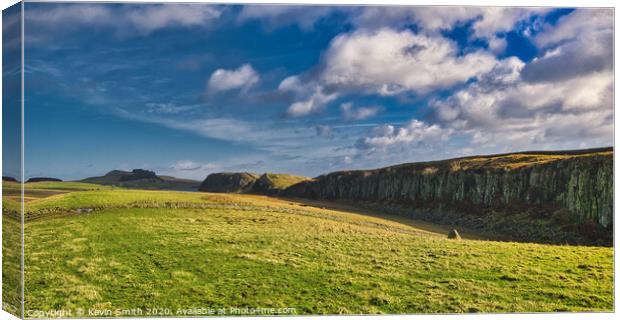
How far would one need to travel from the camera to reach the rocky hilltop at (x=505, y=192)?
71.6ft

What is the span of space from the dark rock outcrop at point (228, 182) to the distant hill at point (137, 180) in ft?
5.73

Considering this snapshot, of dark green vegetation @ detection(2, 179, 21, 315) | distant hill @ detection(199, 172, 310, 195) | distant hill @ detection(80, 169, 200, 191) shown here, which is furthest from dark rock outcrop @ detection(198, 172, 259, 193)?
dark green vegetation @ detection(2, 179, 21, 315)

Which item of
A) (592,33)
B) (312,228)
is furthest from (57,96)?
(592,33)

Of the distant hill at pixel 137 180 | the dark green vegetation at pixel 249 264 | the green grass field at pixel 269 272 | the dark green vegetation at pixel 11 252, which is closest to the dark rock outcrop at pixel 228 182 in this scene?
the dark green vegetation at pixel 249 264

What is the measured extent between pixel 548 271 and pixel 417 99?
8997 mm

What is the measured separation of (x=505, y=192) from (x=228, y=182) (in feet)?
101

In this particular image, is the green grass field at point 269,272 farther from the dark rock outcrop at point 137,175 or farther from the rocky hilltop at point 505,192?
the rocky hilltop at point 505,192

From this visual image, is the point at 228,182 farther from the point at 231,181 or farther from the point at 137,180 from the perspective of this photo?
the point at 137,180

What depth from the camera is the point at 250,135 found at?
1789 cm

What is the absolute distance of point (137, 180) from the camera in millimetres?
16672

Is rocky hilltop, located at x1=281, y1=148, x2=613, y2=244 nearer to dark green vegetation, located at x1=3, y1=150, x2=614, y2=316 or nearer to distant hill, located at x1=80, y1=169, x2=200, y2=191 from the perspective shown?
dark green vegetation, located at x1=3, y1=150, x2=614, y2=316

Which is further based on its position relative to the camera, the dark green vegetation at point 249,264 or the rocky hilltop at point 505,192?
the rocky hilltop at point 505,192

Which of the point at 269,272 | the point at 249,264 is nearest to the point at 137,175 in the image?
the point at 249,264

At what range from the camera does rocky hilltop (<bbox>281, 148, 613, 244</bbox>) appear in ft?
71.6
